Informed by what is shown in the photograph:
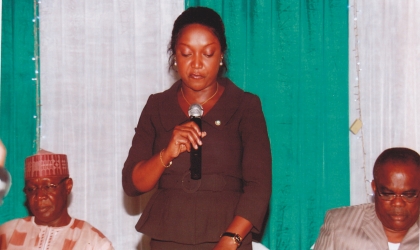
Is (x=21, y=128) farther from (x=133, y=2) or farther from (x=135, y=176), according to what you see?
(x=135, y=176)

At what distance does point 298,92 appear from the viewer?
4.25 meters

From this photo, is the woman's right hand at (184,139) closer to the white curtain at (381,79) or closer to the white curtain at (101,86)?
the white curtain at (101,86)

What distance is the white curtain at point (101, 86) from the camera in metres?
4.29

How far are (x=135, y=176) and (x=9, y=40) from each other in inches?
93.5

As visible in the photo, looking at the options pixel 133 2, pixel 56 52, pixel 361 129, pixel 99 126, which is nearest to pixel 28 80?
pixel 56 52

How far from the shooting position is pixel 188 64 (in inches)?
90.0

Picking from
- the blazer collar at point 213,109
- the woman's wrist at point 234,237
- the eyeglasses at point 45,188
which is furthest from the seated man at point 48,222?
the woman's wrist at point 234,237

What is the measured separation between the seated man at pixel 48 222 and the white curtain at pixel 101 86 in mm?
1173

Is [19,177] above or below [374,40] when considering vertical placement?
below

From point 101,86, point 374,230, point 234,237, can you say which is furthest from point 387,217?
point 101,86

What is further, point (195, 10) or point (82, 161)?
point (82, 161)

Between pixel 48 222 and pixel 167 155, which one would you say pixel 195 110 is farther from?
pixel 48 222

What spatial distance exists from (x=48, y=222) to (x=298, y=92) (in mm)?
2140

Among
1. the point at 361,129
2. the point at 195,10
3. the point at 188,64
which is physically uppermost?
the point at 195,10
